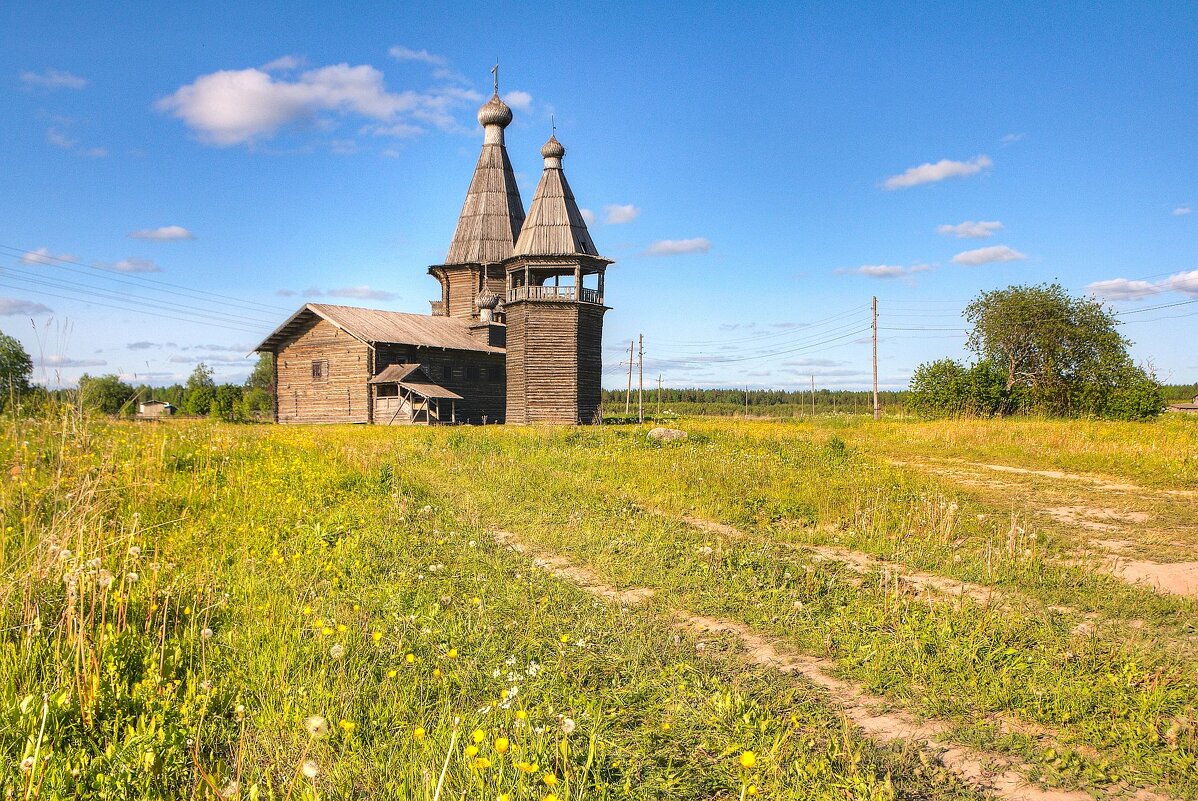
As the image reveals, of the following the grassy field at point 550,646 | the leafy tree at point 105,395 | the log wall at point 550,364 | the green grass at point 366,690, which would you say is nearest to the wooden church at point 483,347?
the log wall at point 550,364

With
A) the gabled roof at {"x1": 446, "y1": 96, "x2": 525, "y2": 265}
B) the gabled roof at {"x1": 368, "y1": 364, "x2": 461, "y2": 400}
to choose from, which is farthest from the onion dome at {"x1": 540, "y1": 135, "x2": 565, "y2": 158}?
the gabled roof at {"x1": 368, "y1": 364, "x2": 461, "y2": 400}

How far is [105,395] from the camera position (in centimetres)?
891

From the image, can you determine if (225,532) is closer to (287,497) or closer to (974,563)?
(287,497)

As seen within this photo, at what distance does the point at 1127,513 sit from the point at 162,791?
10909 millimetres

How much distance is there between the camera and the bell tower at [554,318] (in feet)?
98.7

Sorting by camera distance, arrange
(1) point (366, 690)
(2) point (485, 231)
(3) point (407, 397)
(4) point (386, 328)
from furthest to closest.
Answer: (2) point (485, 231) → (4) point (386, 328) → (3) point (407, 397) → (1) point (366, 690)

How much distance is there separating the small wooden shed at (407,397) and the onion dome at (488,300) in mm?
6622

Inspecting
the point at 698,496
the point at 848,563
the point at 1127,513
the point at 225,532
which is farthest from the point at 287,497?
the point at 1127,513

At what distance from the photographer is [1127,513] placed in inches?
349

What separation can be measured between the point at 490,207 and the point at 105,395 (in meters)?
32.3

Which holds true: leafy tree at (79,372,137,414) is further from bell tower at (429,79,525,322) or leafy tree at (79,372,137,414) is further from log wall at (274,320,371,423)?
bell tower at (429,79,525,322)

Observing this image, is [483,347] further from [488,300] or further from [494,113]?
[494,113]

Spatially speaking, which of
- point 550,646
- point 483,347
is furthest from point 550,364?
point 550,646

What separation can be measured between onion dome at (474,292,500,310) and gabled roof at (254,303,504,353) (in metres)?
1.53
